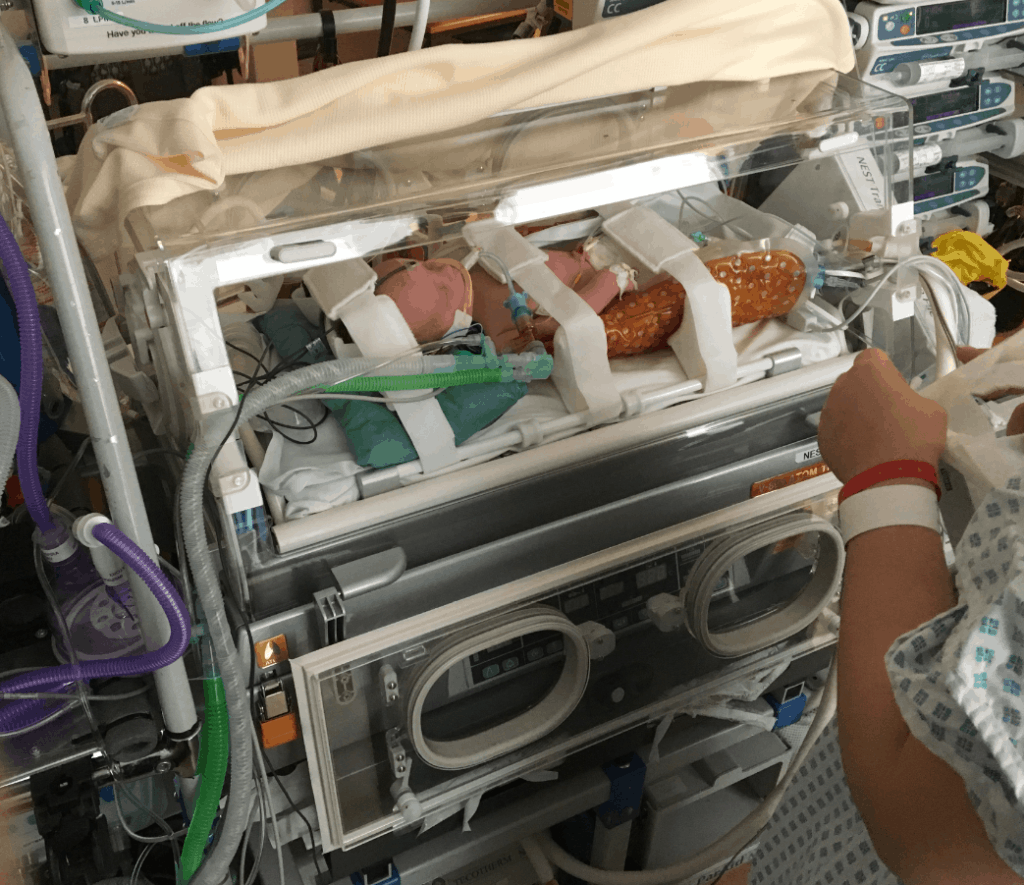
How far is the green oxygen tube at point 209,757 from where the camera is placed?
107 centimetres

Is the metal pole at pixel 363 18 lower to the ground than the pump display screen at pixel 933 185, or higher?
higher

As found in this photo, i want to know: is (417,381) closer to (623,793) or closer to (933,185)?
(623,793)

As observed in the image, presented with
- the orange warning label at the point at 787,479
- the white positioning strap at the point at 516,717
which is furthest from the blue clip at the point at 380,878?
the orange warning label at the point at 787,479

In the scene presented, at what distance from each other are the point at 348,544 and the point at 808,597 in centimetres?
80

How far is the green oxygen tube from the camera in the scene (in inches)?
42.3

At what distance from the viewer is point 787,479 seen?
139 centimetres

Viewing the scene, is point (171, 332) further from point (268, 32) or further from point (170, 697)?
point (268, 32)

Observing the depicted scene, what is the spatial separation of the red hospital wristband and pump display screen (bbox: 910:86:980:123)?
1.35 m

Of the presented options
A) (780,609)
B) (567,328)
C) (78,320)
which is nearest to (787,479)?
(780,609)

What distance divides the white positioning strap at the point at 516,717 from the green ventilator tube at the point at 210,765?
229 millimetres

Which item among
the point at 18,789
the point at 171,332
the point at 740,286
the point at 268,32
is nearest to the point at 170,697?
the point at 18,789

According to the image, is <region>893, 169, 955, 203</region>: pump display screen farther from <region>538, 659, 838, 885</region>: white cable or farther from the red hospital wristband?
the red hospital wristband

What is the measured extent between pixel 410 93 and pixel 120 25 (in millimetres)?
383

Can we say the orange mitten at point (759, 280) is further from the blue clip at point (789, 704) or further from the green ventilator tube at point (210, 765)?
the green ventilator tube at point (210, 765)
